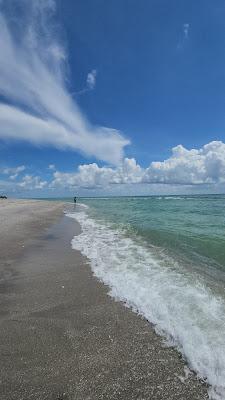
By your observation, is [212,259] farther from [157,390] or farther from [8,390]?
[8,390]

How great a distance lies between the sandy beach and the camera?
14.0 feet

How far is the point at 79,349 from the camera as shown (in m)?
5.31

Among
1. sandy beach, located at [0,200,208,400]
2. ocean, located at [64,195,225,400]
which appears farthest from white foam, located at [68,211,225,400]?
sandy beach, located at [0,200,208,400]

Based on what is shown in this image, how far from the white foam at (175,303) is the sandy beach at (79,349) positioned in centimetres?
32

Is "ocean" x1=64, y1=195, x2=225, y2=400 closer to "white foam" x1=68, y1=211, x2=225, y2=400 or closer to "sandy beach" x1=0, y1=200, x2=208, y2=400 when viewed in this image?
"white foam" x1=68, y1=211, x2=225, y2=400

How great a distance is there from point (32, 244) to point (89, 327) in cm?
1016

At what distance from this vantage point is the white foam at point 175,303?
200 inches

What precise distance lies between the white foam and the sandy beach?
322 millimetres

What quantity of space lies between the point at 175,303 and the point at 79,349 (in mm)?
3258

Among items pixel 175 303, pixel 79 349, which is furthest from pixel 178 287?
pixel 79 349

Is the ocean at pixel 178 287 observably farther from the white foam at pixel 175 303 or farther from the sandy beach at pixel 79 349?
the sandy beach at pixel 79 349

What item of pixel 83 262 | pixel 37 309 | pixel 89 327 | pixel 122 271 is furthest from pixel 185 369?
pixel 83 262

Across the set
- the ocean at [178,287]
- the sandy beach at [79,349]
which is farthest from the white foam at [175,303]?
the sandy beach at [79,349]

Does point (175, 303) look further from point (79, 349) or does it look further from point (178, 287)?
point (79, 349)
